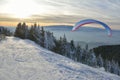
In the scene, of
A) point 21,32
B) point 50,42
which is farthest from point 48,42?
point 21,32

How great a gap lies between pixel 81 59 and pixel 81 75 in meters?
72.8

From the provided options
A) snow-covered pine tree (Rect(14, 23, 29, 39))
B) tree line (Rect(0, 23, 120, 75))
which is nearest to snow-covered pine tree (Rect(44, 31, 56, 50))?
tree line (Rect(0, 23, 120, 75))

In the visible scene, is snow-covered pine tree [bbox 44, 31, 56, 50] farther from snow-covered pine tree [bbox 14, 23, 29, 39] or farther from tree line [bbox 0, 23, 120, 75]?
snow-covered pine tree [bbox 14, 23, 29, 39]

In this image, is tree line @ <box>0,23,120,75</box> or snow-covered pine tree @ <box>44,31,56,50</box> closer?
tree line @ <box>0,23,120,75</box>

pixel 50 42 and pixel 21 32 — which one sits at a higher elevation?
pixel 21 32

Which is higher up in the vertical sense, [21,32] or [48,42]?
[21,32]

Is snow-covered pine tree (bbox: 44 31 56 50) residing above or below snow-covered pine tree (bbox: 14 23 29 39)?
below

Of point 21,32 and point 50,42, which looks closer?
point 21,32

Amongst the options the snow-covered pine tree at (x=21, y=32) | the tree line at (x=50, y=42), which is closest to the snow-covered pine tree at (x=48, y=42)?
the tree line at (x=50, y=42)

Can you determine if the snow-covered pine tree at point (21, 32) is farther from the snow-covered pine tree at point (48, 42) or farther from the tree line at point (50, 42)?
the snow-covered pine tree at point (48, 42)

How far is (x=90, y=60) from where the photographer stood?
278ft

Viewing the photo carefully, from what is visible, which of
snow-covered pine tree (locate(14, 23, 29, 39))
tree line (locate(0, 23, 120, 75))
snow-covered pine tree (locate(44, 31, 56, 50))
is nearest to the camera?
snow-covered pine tree (locate(14, 23, 29, 39))

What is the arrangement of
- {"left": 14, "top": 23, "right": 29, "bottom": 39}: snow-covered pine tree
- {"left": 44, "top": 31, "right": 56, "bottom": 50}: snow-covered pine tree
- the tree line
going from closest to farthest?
{"left": 14, "top": 23, "right": 29, "bottom": 39}: snow-covered pine tree < the tree line < {"left": 44, "top": 31, "right": 56, "bottom": 50}: snow-covered pine tree

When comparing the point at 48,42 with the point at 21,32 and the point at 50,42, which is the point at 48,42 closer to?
the point at 50,42
